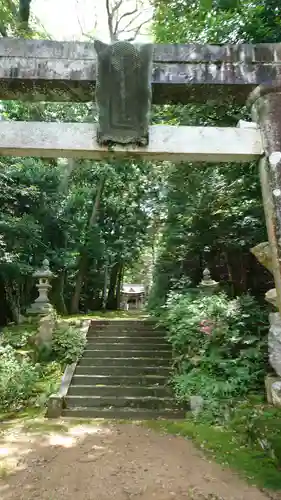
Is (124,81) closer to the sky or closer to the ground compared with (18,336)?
closer to the sky

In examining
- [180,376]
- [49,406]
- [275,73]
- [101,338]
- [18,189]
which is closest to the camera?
[275,73]

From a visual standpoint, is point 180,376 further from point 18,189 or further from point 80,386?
point 18,189

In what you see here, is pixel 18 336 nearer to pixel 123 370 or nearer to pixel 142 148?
pixel 123 370

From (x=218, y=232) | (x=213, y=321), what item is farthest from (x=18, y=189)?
(x=213, y=321)

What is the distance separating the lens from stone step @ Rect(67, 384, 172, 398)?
23.5 feet

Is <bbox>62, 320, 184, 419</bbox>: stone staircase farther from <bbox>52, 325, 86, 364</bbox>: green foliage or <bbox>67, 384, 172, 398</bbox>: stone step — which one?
<bbox>52, 325, 86, 364</bbox>: green foliage

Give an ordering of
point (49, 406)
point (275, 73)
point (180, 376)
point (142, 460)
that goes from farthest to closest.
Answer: point (180, 376), point (49, 406), point (142, 460), point (275, 73)

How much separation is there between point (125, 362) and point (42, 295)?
12.9 ft

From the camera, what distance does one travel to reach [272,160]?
337cm

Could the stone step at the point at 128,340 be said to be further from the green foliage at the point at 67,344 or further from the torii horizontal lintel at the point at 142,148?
the torii horizontal lintel at the point at 142,148

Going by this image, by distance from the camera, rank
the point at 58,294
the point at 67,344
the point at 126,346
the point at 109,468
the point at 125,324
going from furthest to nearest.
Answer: the point at 58,294 → the point at 125,324 → the point at 126,346 → the point at 67,344 → the point at 109,468

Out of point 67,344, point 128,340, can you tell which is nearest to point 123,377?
point 67,344

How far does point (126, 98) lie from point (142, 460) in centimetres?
404

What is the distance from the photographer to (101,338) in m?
9.63
